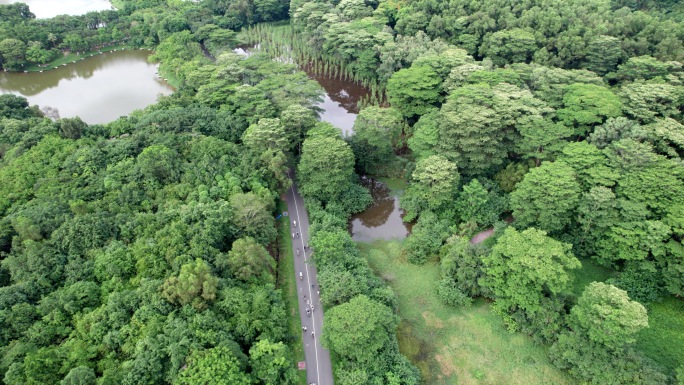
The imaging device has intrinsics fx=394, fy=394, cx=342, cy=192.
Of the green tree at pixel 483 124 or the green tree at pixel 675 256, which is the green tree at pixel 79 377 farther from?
the green tree at pixel 675 256

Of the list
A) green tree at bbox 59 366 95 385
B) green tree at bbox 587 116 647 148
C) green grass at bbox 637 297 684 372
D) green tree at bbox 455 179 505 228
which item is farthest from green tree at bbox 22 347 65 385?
green tree at bbox 587 116 647 148

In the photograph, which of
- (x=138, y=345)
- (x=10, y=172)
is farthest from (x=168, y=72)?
(x=138, y=345)

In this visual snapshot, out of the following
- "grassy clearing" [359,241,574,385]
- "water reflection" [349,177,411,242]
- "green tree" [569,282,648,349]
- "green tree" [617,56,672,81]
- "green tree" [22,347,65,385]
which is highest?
"green tree" [617,56,672,81]

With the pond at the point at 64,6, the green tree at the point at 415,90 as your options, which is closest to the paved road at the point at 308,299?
the green tree at the point at 415,90

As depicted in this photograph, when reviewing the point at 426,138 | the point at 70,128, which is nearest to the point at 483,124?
the point at 426,138

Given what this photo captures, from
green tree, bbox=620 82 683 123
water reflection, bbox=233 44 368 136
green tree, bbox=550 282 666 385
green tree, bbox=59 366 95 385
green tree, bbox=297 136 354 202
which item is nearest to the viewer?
green tree, bbox=59 366 95 385

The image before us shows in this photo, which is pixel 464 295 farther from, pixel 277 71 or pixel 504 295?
pixel 277 71

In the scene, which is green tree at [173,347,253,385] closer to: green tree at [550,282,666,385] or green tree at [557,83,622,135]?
green tree at [550,282,666,385]

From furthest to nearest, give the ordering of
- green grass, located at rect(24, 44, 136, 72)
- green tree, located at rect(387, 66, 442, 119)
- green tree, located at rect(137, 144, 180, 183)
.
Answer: green grass, located at rect(24, 44, 136, 72)
green tree, located at rect(387, 66, 442, 119)
green tree, located at rect(137, 144, 180, 183)
